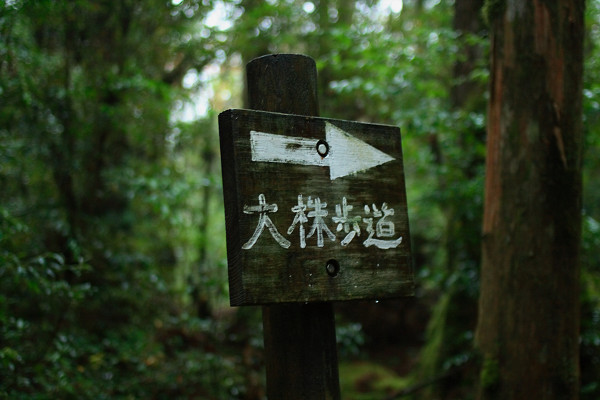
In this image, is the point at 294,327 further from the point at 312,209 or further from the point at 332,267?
the point at 312,209

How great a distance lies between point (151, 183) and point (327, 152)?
3.02 m

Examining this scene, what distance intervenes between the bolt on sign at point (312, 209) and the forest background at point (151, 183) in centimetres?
200

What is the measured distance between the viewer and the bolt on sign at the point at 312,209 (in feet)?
5.23

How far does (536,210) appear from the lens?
252 cm

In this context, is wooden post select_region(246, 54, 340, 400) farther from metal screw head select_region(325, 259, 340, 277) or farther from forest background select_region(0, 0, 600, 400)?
forest background select_region(0, 0, 600, 400)

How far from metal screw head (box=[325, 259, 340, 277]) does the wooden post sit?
0.69 feet

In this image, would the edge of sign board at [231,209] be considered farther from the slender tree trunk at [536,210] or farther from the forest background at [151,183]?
the forest background at [151,183]

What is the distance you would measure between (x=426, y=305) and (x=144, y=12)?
7.22m

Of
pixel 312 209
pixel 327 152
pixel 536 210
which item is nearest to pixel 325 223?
pixel 312 209

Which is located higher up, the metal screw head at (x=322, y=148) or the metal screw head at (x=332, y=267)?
the metal screw head at (x=322, y=148)

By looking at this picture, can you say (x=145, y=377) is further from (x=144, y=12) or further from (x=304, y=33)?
(x=304, y=33)

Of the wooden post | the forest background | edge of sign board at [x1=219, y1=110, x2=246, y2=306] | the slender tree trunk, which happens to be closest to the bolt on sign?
edge of sign board at [x1=219, y1=110, x2=246, y2=306]

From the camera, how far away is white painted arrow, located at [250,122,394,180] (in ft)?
5.46

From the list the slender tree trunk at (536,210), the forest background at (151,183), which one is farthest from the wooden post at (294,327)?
the forest background at (151,183)
